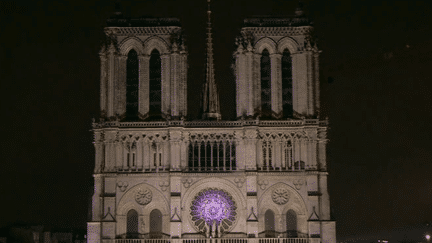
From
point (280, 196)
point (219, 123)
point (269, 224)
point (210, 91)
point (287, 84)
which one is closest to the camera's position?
point (280, 196)

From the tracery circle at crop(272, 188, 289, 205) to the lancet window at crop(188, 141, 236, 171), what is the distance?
4.03 m

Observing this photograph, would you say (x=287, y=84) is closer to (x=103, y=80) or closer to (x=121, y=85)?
(x=121, y=85)

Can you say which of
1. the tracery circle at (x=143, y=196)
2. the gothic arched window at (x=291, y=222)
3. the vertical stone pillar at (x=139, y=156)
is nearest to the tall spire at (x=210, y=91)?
the vertical stone pillar at (x=139, y=156)

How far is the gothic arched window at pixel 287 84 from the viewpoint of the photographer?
8444 centimetres

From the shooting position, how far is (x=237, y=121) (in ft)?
271

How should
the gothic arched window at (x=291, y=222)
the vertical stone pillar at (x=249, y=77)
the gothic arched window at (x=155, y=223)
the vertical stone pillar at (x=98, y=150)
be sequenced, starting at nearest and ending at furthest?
the vertical stone pillar at (x=98, y=150)
the gothic arched window at (x=155, y=223)
the gothic arched window at (x=291, y=222)
the vertical stone pillar at (x=249, y=77)

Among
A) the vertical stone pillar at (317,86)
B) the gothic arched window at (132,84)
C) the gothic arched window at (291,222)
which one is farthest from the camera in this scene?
the gothic arched window at (132,84)

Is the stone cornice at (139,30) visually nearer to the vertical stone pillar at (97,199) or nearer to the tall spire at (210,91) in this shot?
the tall spire at (210,91)

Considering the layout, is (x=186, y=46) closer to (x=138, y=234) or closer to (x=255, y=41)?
(x=255, y=41)

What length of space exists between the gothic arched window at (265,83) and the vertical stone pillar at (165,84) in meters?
7.94

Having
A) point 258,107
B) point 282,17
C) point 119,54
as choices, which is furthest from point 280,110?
point 119,54

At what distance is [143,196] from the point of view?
82.3 m

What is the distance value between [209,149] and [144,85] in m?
7.82

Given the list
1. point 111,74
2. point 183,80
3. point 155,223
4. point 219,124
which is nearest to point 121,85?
point 111,74
